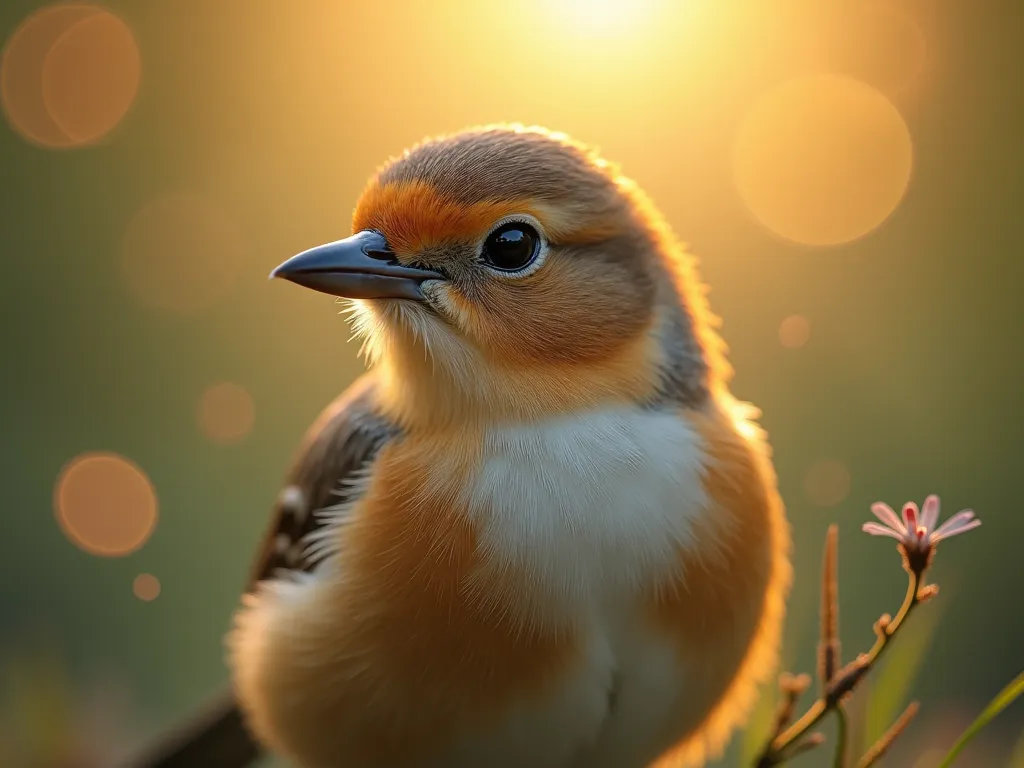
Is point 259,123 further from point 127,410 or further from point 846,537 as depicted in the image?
point 846,537

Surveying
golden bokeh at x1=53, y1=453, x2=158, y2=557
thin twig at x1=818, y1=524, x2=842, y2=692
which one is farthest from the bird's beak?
golden bokeh at x1=53, y1=453, x2=158, y2=557

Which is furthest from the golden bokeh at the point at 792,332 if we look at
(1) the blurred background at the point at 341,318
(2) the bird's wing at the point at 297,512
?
(2) the bird's wing at the point at 297,512

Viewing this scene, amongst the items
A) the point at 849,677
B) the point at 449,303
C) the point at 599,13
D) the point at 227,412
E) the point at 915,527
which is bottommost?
the point at 227,412

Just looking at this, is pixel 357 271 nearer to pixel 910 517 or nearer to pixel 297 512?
pixel 297 512

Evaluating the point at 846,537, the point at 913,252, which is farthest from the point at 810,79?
the point at 846,537

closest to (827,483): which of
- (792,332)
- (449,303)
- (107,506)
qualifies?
(792,332)

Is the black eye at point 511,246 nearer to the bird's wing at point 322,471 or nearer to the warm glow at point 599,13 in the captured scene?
the bird's wing at point 322,471
